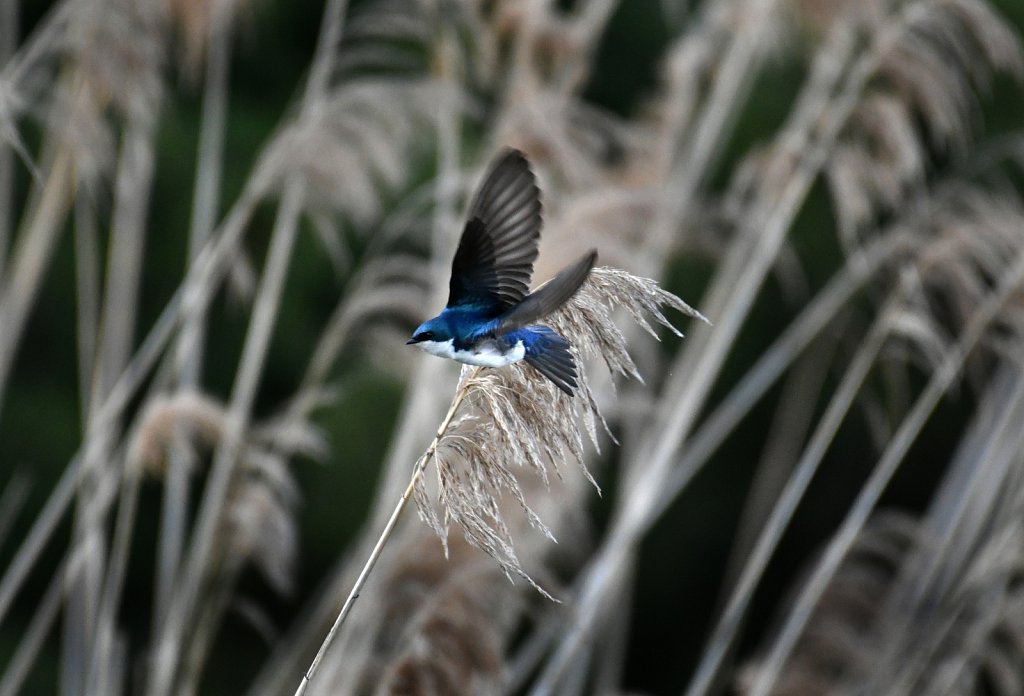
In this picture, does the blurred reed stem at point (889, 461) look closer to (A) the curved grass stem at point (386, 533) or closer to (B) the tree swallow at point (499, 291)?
(B) the tree swallow at point (499, 291)

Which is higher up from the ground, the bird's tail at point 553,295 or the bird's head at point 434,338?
the bird's tail at point 553,295

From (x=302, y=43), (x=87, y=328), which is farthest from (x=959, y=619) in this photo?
(x=302, y=43)

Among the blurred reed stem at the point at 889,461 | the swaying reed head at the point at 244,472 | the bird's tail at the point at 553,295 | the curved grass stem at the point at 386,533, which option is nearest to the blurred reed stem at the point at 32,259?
the swaying reed head at the point at 244,472

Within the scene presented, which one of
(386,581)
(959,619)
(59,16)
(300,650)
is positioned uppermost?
→ (59,16)

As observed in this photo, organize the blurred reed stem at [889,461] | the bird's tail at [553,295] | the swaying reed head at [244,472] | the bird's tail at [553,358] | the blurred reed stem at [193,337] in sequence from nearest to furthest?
the bird's tail at [553,295]
the bird's tail at [553,358]
the swaying reed head at [244,472]
the blurred reed stem at [889,461]
the blurred reed stem at [193,337]

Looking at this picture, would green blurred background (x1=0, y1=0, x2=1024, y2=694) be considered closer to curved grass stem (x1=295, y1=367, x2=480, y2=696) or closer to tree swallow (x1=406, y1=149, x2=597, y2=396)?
tree swallow (x1=406, y1=149, x2=597, y2=396)

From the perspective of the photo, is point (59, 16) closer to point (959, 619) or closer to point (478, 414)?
point (478, 414)

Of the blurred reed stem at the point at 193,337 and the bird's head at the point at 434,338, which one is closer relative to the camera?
the bird's head at the point at 434,338
